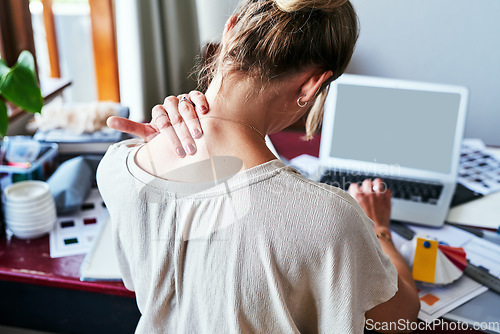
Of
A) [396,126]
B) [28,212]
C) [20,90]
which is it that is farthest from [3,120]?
[396,126]

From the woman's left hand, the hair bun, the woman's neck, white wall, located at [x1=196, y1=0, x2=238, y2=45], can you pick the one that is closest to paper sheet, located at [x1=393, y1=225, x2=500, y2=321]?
the woman's left hand

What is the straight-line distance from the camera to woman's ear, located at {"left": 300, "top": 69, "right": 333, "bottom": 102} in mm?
709

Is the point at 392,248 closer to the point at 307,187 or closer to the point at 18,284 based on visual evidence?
the point at 307,187

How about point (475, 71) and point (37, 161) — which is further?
point (475, 71)

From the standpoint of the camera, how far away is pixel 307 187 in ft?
2.07

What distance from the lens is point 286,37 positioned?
66cm

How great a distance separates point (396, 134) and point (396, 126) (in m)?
0.02

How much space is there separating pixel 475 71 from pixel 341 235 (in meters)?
2.17

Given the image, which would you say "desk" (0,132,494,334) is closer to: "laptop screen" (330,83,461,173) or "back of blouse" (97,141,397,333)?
"back of blouse" (97,141,397,333)

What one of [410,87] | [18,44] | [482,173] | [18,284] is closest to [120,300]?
[18,284]

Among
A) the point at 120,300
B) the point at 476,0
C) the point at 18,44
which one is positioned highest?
the point at 476,0

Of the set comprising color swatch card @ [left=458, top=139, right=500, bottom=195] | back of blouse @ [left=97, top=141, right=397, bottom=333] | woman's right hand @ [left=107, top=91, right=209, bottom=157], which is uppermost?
woman's right hand @ [left=107, top=91, right=209, bottom=157]

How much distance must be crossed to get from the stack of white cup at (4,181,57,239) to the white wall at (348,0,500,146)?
180cm

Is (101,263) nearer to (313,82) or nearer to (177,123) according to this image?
(177,123)
